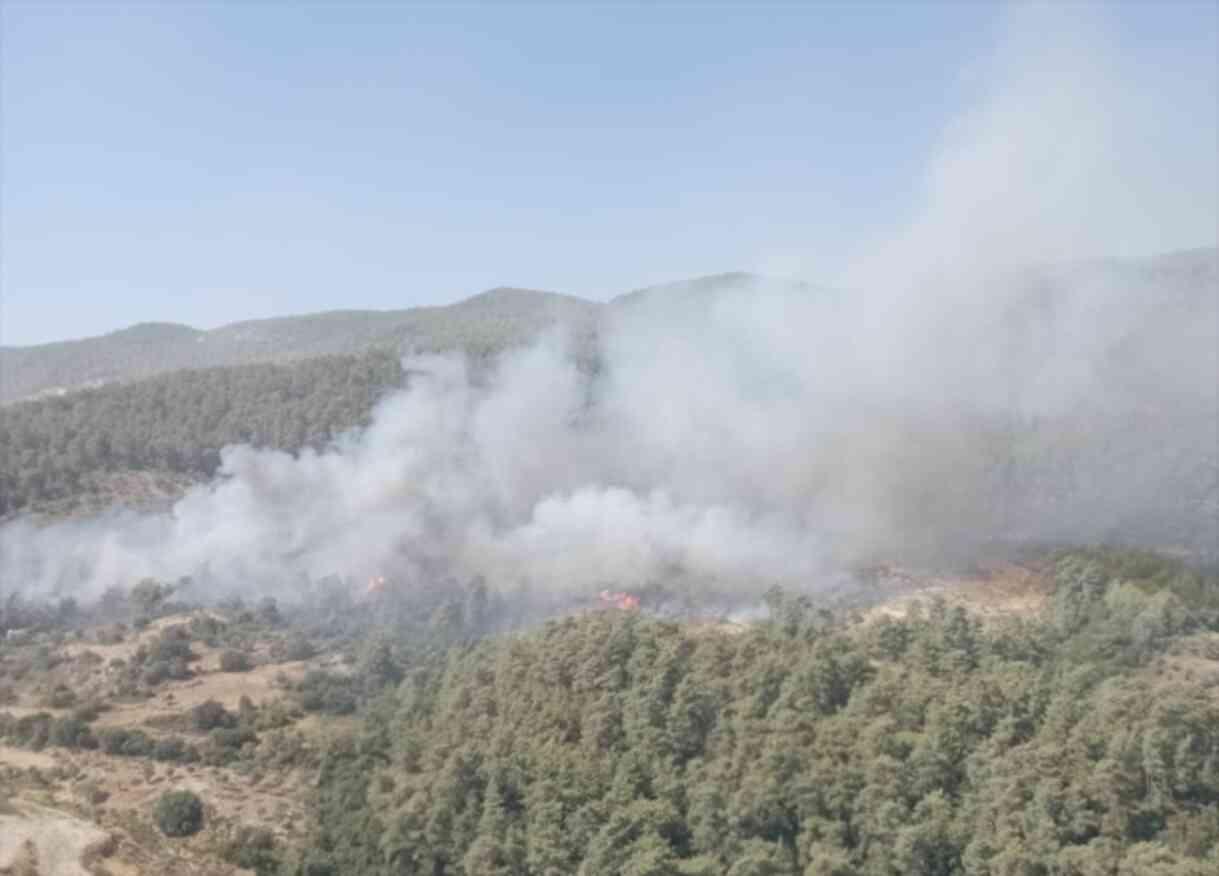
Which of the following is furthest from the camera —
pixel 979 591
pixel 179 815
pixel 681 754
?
pixel 979 591

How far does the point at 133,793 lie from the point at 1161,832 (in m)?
34.8

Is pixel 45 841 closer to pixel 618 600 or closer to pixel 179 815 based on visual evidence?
pixel 179 815

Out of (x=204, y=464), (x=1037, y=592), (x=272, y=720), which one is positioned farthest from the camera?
(x=204, y=464)

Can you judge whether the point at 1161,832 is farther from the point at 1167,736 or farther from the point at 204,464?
the point at 204,464

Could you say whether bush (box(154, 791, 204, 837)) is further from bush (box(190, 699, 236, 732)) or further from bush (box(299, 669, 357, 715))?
bush (box(299, 669, 357, 715))

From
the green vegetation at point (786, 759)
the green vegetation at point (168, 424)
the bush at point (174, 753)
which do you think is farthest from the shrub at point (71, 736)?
the green vegetation at point (168, 424)

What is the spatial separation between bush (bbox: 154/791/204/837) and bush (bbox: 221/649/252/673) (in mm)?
16084

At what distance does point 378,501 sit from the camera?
67.8 m

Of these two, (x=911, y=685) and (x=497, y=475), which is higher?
(x=497, y=475)

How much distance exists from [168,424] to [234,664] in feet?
157

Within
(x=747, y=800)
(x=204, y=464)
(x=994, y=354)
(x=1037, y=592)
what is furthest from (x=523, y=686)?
(x=994, y=354)

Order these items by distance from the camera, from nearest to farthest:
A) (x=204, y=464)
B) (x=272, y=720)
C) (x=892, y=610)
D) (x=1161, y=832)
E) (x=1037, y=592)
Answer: (x=1161, y=832) < (x=272, y=720) < (x=892, y=610) < (x=1037, y=592) < (x=204, y=464)

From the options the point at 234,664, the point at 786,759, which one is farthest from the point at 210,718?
the point at 786,759

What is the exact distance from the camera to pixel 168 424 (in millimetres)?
96312
